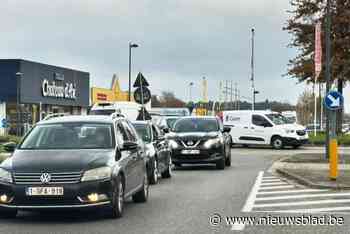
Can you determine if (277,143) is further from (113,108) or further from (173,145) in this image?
(173,145)

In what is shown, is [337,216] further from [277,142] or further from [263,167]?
[277,142]

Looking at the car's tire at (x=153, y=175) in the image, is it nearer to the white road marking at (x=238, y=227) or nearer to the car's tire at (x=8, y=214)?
the car's tire at (x=8, y=214)

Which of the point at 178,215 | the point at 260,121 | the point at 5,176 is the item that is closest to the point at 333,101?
the point at 178,215

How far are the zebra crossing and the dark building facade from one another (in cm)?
3773

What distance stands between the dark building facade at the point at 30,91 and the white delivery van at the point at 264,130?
17912 mm

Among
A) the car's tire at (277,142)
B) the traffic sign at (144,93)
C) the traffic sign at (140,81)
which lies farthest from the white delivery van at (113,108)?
the traffic sign at (140,81)

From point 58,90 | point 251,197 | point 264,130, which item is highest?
point 58,90

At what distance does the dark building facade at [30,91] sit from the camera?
56.4 m

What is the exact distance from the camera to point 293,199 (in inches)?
539

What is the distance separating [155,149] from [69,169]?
741 centimetres

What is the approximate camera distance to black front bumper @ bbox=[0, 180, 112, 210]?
400 inches

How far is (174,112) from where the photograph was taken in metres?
63.1

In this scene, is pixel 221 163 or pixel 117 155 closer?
pixel 117 155

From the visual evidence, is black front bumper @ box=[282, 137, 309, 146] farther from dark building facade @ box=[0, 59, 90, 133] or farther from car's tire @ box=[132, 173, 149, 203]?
car's tire @ box=[132, 173, 149, 203]
